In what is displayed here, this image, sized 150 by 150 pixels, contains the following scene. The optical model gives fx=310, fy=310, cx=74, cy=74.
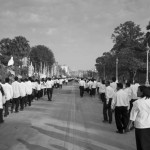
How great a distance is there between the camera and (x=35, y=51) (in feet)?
329

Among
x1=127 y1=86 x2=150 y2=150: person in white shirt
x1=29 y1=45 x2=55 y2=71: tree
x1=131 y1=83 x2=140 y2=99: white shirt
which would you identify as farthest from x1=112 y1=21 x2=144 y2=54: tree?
x1=127 y1=86 x2=150 y2=150: person in white shirt

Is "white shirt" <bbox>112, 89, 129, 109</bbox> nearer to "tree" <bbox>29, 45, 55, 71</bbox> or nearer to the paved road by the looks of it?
the paved road

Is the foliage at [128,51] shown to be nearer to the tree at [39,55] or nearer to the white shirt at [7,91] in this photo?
the tree at [39,55]

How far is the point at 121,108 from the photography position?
398 inches

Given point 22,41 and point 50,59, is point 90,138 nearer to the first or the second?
point 22,41

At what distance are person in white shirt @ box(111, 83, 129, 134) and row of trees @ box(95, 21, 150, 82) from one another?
48.6 meters

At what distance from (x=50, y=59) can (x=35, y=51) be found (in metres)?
6.79

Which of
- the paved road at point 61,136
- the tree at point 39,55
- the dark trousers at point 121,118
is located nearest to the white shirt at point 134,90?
the paved road at point 61,136

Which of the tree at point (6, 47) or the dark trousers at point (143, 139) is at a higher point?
the tree at point (6, 47)

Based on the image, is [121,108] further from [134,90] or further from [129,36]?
[129,36]

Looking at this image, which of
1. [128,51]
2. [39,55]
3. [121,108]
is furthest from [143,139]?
[39,55]

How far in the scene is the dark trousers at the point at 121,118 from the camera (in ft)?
33.0

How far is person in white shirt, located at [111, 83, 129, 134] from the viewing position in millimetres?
10062

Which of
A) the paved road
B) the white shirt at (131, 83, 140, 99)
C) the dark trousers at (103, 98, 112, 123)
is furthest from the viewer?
the white shirt at (131, 83, 140, 99)
